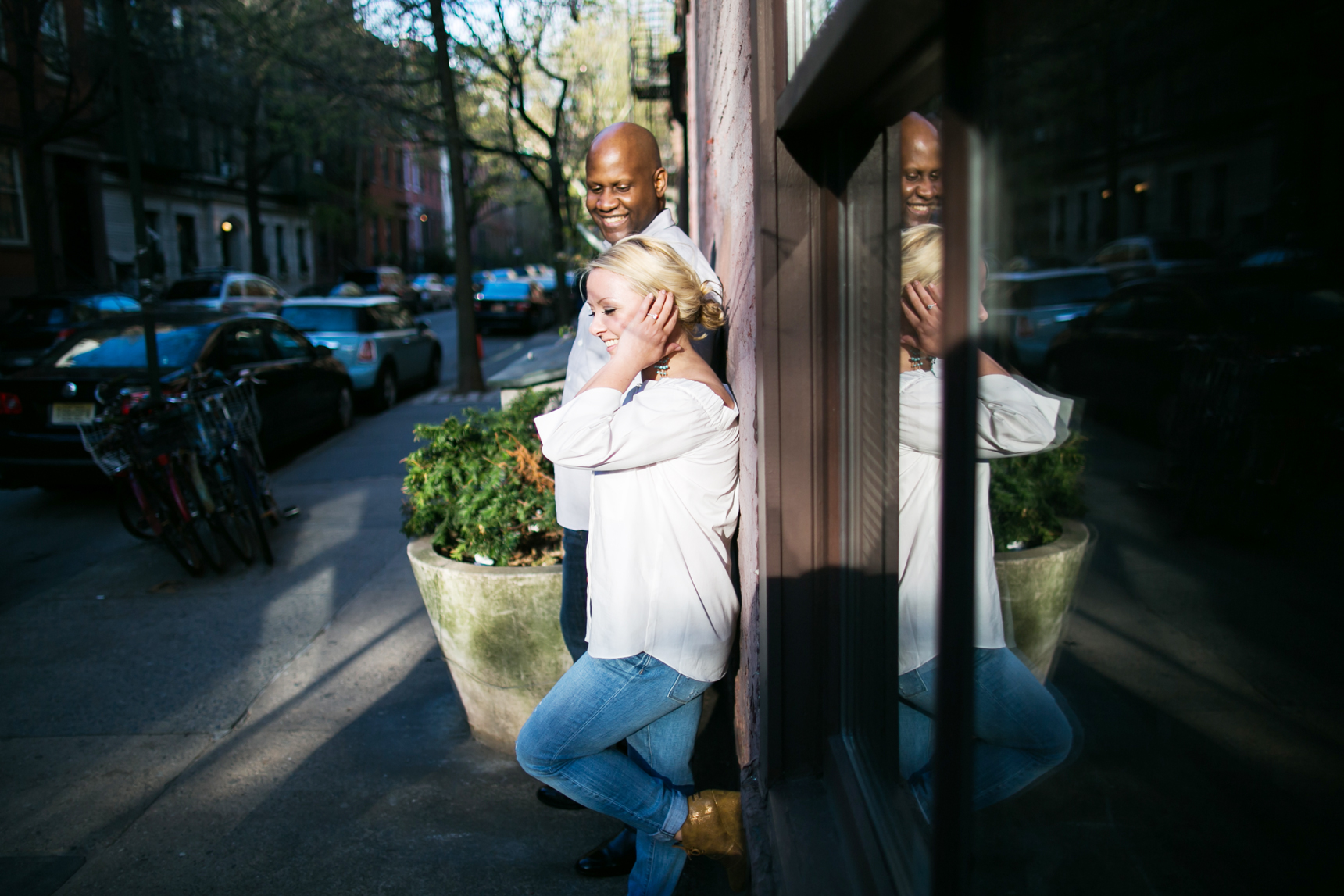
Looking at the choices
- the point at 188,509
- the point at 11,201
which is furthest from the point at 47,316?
the point at 188,509

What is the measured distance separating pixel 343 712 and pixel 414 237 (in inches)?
2246

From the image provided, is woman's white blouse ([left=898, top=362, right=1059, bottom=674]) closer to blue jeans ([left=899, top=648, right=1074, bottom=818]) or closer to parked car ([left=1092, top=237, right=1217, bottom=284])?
blue jeans ([left=899, top=648, right=1074, bottom=818])

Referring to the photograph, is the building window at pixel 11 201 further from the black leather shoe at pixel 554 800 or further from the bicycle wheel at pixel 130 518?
the black leather shoe at pixel 554 800

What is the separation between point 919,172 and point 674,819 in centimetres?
168

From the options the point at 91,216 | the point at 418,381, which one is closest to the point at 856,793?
the point at 418,381

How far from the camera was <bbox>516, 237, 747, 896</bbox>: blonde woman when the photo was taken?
7.02 ft

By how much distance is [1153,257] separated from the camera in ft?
2.66

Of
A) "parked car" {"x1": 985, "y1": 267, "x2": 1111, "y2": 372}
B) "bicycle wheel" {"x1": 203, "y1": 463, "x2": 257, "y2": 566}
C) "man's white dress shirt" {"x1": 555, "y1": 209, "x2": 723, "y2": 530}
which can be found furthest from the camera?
"bicycle wheel" {"x1": 203, "y1": 463, "x2": 257, "y2": 566}

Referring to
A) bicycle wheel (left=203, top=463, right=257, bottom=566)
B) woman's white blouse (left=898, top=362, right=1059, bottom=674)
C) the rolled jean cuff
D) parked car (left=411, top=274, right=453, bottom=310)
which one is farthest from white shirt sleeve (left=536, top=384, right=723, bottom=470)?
parked car (left=411, top=274, right=453, bottom=310)

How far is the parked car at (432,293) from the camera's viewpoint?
38.9 metres

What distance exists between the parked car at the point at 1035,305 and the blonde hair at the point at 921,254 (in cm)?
29

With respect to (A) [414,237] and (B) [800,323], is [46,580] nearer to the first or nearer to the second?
(B) [800,323]

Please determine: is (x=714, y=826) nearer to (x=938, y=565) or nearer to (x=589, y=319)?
(x=938, y=565)

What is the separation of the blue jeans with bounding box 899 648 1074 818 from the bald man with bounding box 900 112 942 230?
68cm
